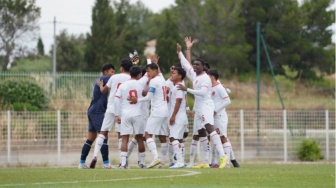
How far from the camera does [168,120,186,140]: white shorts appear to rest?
19.8m

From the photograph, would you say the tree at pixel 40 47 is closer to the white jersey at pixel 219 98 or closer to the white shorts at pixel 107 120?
the white jersey at pixel 219 98

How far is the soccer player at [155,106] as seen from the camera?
19.2 meters

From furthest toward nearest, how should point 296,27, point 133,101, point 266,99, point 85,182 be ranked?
point 296,27 → point 266,99 → point 133,101 → point 85,182

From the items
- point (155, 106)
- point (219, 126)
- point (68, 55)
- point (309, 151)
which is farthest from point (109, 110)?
point (68, 55)

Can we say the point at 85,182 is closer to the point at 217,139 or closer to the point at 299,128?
the point at 217,139

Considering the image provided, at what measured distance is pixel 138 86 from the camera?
1917 cm

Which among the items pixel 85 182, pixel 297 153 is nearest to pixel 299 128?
pixel 297 153

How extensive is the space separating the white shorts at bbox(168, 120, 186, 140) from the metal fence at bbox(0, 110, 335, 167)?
384 inches

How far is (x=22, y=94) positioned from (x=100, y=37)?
2137cm

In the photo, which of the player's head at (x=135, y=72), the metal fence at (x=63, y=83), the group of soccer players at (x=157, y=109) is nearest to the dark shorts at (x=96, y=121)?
the group of soccer players at (x=157, y=109)

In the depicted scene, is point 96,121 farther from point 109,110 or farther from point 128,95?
point 128,95

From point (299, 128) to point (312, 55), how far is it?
22.6 m

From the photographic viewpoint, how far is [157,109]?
19469 millimetres

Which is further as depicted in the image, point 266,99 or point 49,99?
point 266,99
